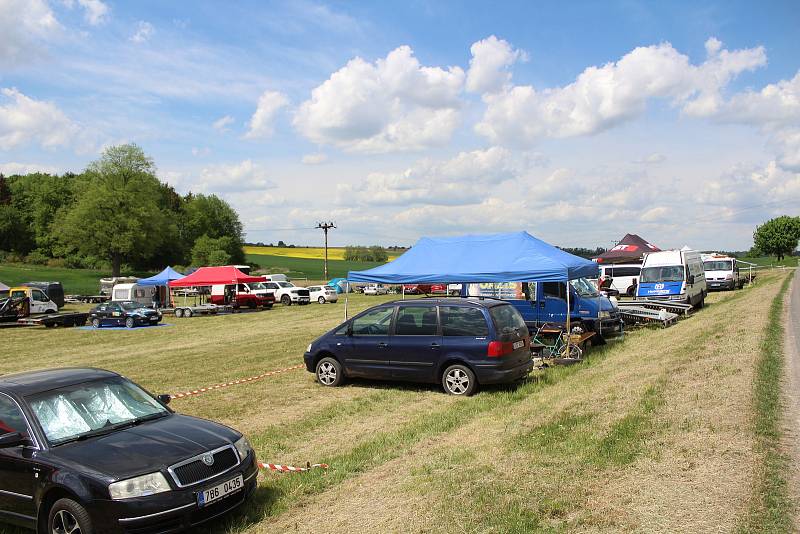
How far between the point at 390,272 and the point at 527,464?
30.2 ft

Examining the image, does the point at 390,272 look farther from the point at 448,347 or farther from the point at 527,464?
the point at 527,464

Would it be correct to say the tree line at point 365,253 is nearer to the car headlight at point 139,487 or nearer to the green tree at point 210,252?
the green tree at point 210,252

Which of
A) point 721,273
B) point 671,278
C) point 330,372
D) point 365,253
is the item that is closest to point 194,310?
point 671,278

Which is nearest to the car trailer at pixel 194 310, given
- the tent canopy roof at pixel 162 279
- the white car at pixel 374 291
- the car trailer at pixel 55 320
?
the tent canopy roof at pixel 162 279

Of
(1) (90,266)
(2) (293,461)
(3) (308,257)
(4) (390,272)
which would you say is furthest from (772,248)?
(2) (293,461)

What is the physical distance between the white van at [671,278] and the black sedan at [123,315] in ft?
74.4

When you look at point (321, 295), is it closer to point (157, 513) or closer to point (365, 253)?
point (157, 513)

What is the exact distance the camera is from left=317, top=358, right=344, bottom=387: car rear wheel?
11.5 meters

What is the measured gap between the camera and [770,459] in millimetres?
5746

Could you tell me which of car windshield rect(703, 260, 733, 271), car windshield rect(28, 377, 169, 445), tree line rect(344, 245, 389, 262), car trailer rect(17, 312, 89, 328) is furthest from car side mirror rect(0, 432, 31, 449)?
tree line rect(344, 245, 389, 262)

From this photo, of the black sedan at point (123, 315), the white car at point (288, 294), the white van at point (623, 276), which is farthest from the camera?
the white car at point (288, 294)

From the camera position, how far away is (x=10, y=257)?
7894cm

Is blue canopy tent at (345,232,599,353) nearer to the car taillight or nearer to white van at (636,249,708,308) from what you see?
the car taillight

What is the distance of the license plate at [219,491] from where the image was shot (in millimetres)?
5016
